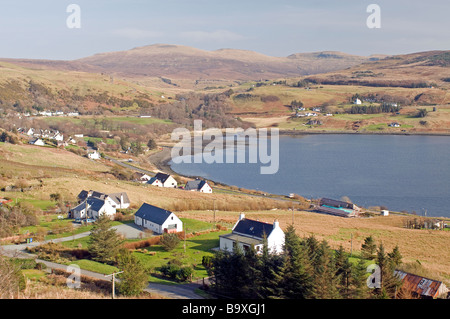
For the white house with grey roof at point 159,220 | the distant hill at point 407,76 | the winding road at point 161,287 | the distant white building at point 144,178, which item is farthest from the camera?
the distant hill at point 407,76

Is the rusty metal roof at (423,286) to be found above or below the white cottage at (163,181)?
above

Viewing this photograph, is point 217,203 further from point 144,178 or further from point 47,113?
point 47,113

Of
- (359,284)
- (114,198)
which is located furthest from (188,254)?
(114,198)

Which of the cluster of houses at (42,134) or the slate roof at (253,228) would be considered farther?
the cluster of houses at (42,134)

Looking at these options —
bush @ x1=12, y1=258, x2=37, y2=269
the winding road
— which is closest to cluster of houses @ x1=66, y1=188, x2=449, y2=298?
the winding road

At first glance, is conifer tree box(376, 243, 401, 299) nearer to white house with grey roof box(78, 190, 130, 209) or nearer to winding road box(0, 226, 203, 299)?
winding road box(0, 226, 203, 299)

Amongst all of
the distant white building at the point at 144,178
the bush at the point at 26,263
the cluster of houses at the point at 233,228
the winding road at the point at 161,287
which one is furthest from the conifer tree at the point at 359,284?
the distant white building at the point at 144,178

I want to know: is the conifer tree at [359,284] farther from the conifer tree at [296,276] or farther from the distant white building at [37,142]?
the distant white building at [37,142]
